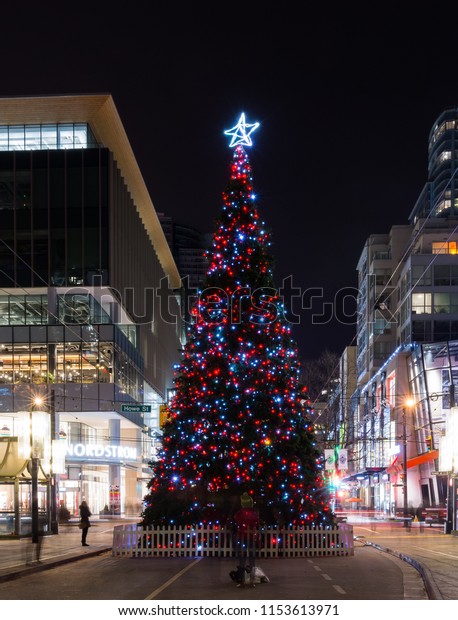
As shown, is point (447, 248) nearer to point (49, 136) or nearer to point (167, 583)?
point (49, 136)

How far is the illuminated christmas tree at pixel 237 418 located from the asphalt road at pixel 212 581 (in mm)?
1976

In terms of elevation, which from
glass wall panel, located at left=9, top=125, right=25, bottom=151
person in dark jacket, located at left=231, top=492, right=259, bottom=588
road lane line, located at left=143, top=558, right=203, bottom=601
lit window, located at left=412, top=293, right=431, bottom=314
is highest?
glass wall panel, located at left=9, top=125, right=25, bottom=151

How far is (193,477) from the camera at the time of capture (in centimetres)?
2430

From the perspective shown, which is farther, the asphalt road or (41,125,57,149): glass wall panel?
(41,125,57,149): glass wall panel

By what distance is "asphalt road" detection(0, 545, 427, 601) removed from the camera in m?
14.0

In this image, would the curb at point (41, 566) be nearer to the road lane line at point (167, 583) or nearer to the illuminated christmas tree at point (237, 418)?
the illuminated christmas tree at point (237, 418)

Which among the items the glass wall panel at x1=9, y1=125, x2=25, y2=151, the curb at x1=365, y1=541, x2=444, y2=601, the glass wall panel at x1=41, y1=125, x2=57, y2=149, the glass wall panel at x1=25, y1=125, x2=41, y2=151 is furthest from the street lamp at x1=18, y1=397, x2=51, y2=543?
the glass wall panel at x1=9, y1=125, x2=25, y2=151

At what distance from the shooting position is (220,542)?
78.3ft

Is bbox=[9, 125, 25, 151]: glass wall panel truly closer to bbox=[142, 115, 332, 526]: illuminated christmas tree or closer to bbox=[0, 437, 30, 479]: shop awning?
bbox=[0, 437, 30, 479]: shop awning

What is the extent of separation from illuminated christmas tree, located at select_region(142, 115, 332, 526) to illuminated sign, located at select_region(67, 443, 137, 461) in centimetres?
3756

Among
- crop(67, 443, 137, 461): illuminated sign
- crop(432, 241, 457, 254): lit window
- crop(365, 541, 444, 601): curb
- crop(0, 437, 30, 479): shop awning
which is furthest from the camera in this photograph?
crop(432, 241, 457, 254): lit window

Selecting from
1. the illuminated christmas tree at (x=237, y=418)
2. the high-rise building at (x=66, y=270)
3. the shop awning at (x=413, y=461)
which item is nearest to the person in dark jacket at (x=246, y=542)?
the illuminated christmas tree at (x=237, y=418)
